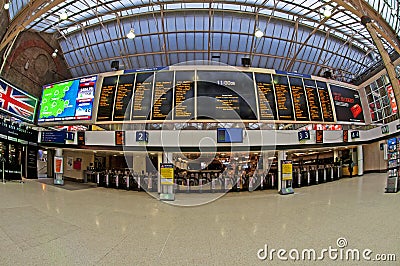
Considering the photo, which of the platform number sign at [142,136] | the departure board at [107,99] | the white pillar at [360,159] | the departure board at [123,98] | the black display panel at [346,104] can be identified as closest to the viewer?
the platform number sign at [142,136]

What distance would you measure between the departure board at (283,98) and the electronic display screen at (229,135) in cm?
350

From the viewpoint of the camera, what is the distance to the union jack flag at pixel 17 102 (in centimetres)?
1636

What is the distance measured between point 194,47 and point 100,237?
1995 centimetres

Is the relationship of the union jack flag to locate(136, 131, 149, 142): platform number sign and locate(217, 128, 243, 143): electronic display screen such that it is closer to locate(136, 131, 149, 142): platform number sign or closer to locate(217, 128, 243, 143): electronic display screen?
locate(136, 131, 149, 142): platform number sign

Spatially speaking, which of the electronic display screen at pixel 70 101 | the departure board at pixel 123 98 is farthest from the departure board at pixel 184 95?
the electronic display screen at pixel 70 101

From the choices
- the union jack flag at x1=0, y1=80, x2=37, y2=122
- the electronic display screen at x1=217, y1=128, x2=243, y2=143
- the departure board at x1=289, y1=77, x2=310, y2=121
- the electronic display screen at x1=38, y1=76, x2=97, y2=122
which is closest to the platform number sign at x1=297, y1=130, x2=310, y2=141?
the departure board at x1=289, y1=77, x2=310, y2=121

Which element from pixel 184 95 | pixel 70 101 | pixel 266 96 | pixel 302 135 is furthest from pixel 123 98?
pixel 302 135

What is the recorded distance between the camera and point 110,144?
12.4 meters

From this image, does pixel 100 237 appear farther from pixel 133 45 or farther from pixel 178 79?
pixel 133 45

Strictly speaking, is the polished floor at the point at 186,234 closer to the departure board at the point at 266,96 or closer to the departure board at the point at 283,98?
the departure board at the point at 266,96

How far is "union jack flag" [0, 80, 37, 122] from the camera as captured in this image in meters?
16.4

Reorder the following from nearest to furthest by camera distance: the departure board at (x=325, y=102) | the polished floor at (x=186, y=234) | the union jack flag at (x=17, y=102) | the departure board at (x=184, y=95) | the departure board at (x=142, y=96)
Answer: the polished floor at (x=186, y=234)
the departure board at (x=184, y=95)
the departure board at (x=142, y=96)
the departure board at (x=325, y=102)
the union jack flag at (x=17, y=102)

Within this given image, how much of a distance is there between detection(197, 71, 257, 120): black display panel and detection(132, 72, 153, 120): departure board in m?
2.89

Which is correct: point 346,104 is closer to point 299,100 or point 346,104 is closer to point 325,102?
point 325,102
